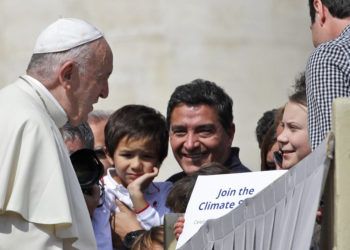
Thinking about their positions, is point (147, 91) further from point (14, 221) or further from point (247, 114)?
point (14, 221)

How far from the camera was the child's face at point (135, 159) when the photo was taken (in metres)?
7.56

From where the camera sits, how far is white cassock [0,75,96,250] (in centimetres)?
592

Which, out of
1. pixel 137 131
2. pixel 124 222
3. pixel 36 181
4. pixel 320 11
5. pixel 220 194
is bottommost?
pixel 124 222

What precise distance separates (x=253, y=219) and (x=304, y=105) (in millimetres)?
2141

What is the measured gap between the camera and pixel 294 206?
14.7 feet

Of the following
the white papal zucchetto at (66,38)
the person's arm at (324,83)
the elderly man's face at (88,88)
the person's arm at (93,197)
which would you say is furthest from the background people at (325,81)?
the person's arm at (93,197)

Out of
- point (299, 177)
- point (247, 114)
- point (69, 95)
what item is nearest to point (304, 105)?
point (69, 95)

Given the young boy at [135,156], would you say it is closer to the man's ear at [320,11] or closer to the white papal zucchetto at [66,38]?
the white papal zucchetto at [66,38]

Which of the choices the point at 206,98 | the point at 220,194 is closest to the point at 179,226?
the point at 220,194

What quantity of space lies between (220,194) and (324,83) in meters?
0.61

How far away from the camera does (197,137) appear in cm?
769

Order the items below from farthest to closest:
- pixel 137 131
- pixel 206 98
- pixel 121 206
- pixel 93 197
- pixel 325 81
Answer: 1. pixel 206 98
2. pixel 137 131
3. pixel 121 206
4. pixel 93 197
5. pixel 325 81

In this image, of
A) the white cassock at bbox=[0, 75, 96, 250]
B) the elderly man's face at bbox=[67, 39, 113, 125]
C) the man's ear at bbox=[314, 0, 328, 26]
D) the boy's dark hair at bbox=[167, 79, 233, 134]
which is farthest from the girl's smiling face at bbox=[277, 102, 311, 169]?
the boy's dark hair at bbox=[167, 79, 233, 134]

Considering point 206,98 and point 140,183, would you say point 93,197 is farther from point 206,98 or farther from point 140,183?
point 206,98
